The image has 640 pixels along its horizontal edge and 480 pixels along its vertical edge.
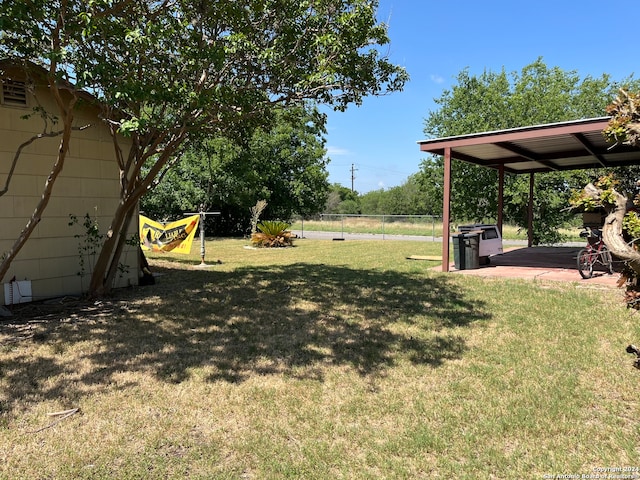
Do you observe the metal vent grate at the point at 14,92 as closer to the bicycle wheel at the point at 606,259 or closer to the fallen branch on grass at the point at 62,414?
the fallen branch on grass at the point at 62,414

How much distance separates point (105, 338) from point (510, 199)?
16751 millimetres

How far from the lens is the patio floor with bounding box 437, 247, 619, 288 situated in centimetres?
873

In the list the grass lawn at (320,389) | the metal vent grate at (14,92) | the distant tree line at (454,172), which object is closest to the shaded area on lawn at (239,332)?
the grass lawn at (320,389)

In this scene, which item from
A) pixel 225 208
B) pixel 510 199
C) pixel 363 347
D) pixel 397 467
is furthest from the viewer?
pixel 225 208

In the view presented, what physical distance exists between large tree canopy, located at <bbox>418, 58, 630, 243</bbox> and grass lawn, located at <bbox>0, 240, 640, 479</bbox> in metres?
12.1

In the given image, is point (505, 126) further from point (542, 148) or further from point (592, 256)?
point (592, 256)

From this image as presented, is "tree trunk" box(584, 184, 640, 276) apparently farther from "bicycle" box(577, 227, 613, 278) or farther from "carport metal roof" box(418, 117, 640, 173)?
"bicycle" box(577, 227, 613, 278)

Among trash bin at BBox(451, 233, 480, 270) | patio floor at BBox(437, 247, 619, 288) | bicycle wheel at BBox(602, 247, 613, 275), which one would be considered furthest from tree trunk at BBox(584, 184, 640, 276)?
trash bin at BBox(451, 233, 480, 270)

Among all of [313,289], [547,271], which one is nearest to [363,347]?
[313,289]

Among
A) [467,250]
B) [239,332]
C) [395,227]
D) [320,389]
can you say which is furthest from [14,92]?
[395,227]

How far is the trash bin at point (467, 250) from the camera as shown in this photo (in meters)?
10.2

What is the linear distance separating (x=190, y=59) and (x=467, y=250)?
697 centimetres

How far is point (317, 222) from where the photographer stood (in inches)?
1387

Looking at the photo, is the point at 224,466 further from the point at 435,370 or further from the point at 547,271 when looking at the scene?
the point at 547,271
